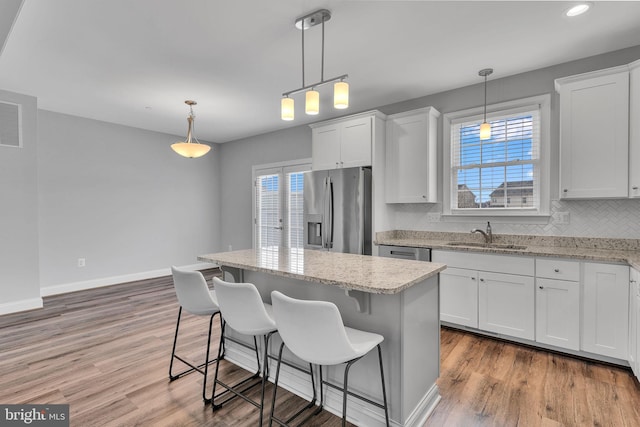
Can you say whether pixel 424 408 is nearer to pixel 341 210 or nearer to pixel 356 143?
pixel 341 210

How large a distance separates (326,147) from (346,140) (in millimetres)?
332

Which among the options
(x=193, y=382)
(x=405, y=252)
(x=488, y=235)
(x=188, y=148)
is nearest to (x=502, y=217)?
(x=488, y=235)

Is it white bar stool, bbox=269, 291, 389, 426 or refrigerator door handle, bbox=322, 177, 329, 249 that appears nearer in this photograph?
white bar stool, bbox=269, 291, 389, 426

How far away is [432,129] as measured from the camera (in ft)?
12.3

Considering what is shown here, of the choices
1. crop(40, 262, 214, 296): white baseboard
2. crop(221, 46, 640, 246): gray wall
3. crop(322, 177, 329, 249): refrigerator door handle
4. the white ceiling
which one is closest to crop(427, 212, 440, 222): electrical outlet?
crop(221, 46, 640, 246): gray wall

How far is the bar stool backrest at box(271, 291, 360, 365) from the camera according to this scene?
146 centimetres

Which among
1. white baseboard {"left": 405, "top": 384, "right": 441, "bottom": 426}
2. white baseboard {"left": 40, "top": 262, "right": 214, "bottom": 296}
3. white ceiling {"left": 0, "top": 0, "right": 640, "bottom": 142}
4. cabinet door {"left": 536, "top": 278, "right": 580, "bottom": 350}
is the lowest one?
white baseboard {"left": 405, "top": 384, "right": 441, "bottom": 426}

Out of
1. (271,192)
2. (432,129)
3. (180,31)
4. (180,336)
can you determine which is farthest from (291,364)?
(271,192)

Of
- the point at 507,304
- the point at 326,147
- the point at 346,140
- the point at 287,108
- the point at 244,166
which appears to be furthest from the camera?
the point at 244,166

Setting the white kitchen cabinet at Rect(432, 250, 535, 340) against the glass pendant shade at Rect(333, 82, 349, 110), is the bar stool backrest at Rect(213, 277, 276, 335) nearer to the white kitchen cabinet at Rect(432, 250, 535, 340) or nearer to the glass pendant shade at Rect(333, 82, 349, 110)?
the glass pendant shade at Rect(333, 82, 349, 110)

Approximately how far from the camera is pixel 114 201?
17.1 ft

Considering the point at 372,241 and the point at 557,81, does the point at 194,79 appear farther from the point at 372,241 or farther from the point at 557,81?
the point at 557,81

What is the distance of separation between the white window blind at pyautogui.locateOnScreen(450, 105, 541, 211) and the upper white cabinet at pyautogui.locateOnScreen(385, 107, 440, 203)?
0.88ft

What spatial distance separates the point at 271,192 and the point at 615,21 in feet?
15.7
